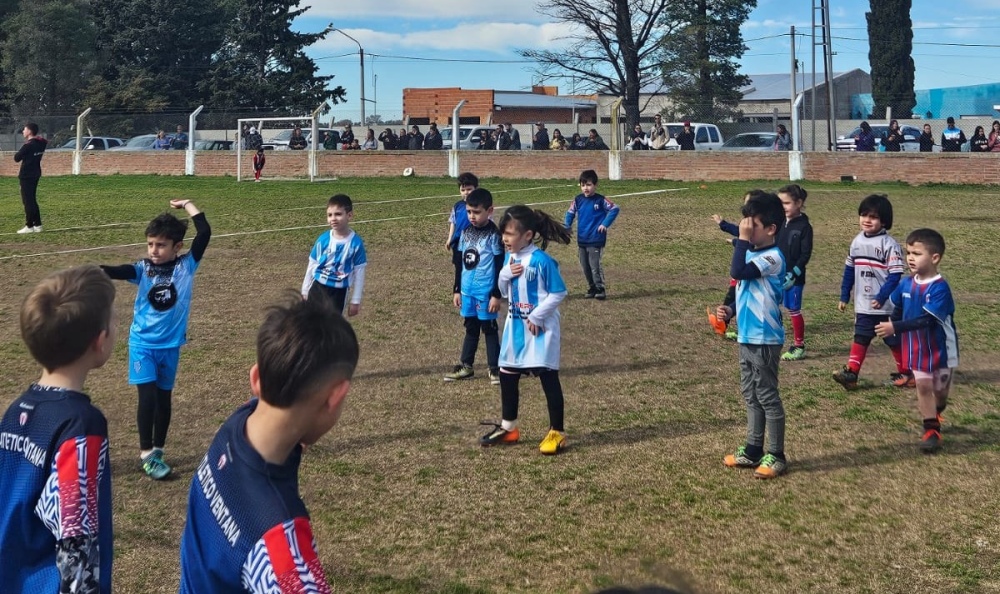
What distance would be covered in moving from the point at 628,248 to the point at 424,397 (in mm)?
8971

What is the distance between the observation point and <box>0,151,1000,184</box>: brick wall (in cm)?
2600

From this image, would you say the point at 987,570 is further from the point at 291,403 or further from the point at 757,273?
the point at 291,403

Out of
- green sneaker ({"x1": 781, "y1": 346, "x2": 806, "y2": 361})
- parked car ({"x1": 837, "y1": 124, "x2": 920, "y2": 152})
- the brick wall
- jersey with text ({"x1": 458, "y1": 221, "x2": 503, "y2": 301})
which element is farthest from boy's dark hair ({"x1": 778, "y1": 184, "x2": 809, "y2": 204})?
parked car ({"x1": 837, "y1": 124, "x2": 920, "y2": 152})

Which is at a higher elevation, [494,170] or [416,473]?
[494,170]

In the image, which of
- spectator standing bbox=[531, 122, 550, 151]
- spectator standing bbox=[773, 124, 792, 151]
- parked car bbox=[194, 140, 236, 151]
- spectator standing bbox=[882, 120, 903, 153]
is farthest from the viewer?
parked car bbox=[194, 140, 236, 151]

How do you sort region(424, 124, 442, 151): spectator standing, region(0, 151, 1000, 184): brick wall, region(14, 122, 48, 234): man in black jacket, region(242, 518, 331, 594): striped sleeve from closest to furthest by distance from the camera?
1. region(242, 518, 331, 594): striped sleeve
2. region(14, 122, 48, 234): man in black jacket
3. region(0, 151, 1000, 184): brick wall
4. region(424, 124, 442, 151): spectator standing

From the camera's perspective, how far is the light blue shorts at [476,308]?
8992mm

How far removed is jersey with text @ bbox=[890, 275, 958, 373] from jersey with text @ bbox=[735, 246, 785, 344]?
1195 millimetres

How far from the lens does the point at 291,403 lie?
7.79 feet

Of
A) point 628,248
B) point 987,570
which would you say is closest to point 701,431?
point 987,570

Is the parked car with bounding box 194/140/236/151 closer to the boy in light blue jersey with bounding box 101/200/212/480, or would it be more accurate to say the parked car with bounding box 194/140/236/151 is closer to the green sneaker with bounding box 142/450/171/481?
the boy in light blue jersey with bounding box 101/200/212/480

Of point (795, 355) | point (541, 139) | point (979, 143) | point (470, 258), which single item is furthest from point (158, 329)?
point (541, 139)

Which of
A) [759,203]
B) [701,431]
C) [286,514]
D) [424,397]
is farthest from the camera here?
[424,397]

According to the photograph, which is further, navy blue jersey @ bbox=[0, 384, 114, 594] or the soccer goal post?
the soccer goal post
